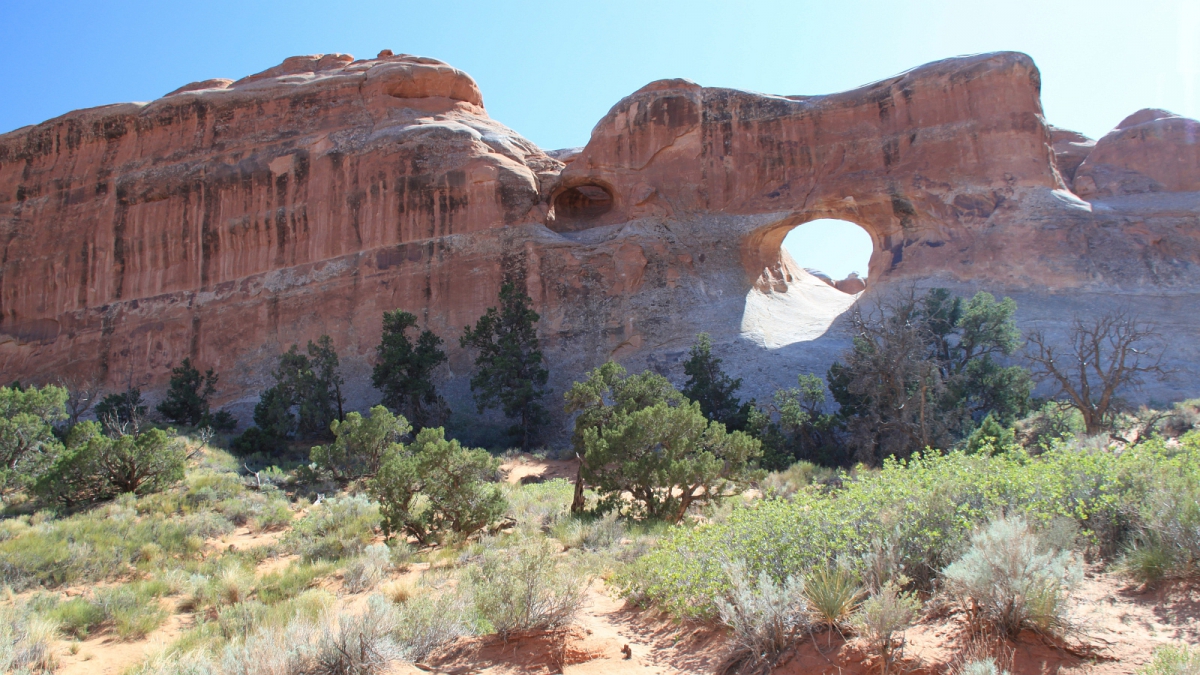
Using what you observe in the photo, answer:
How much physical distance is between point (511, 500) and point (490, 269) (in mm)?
16227

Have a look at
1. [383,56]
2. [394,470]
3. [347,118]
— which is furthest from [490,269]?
[394,470]

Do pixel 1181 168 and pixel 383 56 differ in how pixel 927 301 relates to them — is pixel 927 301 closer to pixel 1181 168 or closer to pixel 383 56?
pixel 1181 168

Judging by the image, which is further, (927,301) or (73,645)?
(927,301)

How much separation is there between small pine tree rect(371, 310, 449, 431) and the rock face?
1.82 m

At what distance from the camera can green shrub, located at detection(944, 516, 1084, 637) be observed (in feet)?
14.5

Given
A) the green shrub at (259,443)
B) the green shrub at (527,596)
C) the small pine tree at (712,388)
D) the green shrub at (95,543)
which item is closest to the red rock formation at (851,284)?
the small pine tree at (712,388)

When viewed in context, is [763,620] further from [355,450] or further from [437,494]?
[355,450]

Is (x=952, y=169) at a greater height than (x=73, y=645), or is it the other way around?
(x=952, y=169)

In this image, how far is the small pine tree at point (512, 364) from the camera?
79.2 feet

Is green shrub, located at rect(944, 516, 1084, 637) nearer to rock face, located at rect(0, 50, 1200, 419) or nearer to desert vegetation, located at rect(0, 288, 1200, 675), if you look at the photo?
desert vegetation, located at rect(0, 288, 1200, 675)

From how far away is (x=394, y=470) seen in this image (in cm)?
1094

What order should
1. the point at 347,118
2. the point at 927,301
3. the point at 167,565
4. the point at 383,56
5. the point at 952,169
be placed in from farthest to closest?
the point at 383,56 < the point at 347,118 < the point at 952,169 < the point at 927,301 < the point at 167,565

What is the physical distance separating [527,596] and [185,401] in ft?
82.4

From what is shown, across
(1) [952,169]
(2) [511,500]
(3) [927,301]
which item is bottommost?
(2) [511,500]
